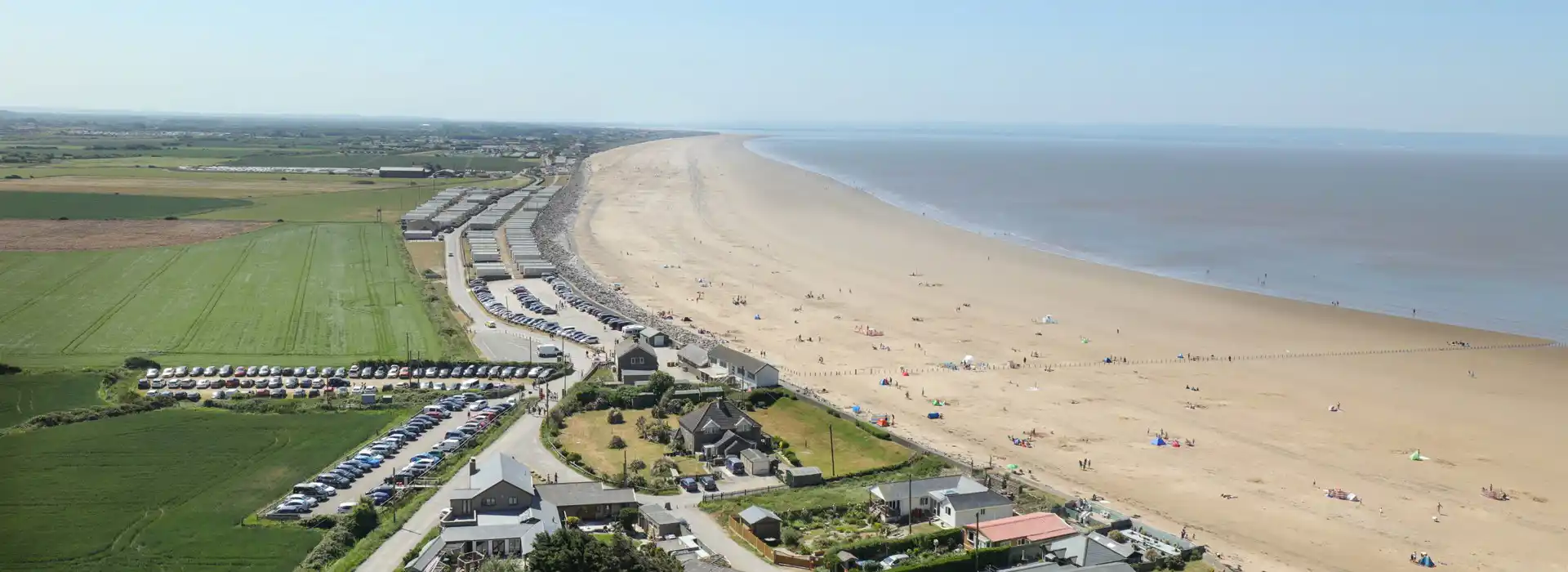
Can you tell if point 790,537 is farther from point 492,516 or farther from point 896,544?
point 492,516

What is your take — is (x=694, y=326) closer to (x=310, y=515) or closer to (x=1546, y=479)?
(x=310, y=515)

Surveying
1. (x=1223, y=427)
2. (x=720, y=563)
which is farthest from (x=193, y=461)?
(x=1223, y=427)

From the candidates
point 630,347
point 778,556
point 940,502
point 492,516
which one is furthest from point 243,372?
point 940,502

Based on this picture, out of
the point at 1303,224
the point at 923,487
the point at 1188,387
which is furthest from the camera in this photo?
the point at 1303,224

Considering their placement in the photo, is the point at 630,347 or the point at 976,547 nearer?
the point at 976,547

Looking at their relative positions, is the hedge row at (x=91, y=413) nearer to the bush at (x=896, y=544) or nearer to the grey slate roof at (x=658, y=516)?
the grey slate roof at (x=658, y=516)

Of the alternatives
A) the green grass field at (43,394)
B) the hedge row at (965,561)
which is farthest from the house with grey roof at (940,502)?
the green grass field at (43,394)
